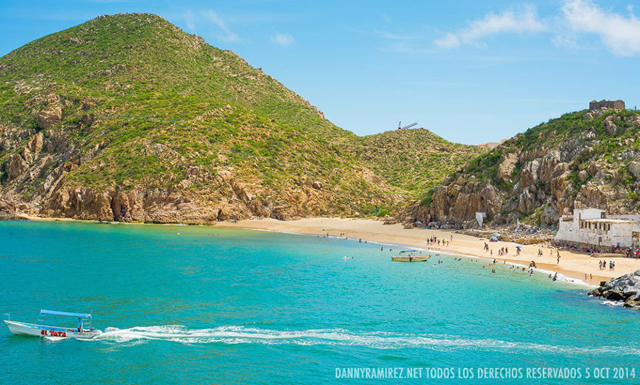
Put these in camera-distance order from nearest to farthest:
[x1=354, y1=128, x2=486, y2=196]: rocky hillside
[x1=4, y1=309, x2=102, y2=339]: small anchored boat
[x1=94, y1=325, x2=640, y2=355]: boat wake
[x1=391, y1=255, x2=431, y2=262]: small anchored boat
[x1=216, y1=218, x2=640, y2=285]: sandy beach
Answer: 1. [x1=94, y1=325, x2=640, y2=355]: boat wake
2. [x1=4, y1=309, x2=102, y2=339]: small anchored boat
3. [x1=216, y1=218, x2=640, y2=285]: sandy beach
4. [x1=391, y1=255, x2=431, y2=262]: small anchored boat
5. [x1=354, y1=128, x2=486, y2=196]: rocky hillside

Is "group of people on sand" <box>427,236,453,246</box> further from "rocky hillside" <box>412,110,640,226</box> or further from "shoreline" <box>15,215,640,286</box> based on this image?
"rocky hillside" <box>412,110,640,226</box>

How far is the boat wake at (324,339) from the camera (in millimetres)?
30922

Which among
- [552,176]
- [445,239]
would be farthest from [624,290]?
[552,176]

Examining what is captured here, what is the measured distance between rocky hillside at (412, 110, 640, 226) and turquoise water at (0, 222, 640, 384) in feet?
70.2

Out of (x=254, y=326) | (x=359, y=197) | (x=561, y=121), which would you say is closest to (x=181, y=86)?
(x=359, y=197)

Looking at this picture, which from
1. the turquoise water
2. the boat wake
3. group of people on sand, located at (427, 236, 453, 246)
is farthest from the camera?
group of people on sand, located at (427, 236, 453, 246)

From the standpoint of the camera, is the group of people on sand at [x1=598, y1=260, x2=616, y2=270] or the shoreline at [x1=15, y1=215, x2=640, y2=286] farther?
the shoreline at [x1=15, y1=215, x2=640, y2=286]

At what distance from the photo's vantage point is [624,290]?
42.2 m

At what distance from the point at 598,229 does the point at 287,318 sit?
41.7 metres

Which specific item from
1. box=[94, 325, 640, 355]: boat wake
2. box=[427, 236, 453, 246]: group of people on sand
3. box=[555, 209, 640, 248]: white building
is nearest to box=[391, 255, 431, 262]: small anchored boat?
box=[427, 236, 453, 246]: group of people on sand

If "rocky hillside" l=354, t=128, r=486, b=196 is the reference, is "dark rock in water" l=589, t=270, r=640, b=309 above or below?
below

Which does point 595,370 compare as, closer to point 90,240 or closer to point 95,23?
point 90,240

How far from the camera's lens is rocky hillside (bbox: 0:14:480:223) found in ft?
347

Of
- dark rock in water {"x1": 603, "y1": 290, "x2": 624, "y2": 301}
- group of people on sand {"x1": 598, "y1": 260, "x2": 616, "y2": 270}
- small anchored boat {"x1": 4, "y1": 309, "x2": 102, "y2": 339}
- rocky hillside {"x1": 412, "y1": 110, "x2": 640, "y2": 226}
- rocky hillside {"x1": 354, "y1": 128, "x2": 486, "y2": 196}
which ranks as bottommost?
small anchored boat {"x1": 4, "y1": 309, "x2": 102, "y2": 339}
